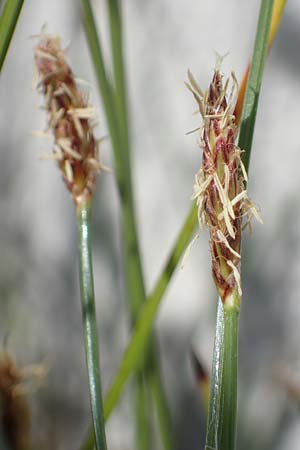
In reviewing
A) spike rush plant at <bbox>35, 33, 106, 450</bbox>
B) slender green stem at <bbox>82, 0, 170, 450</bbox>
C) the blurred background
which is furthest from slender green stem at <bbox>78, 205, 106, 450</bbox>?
the blurred background

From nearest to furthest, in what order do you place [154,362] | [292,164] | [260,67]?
[260,67] → [154,362] → [292,164]

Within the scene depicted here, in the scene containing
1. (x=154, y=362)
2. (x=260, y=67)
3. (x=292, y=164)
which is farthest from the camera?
(x=292, y=164)

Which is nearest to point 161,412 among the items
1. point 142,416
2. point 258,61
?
point 142,416

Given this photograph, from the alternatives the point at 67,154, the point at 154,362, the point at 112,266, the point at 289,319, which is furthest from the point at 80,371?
the point at 67,154

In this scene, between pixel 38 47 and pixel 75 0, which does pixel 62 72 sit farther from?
pixel 75 0

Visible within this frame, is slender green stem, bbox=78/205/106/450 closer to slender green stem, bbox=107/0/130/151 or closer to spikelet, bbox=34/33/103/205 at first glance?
spikelet, bbox=34/33/103/205

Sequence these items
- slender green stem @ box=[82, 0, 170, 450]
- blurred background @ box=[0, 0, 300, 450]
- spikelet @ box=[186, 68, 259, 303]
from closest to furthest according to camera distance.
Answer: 1. spikelet @ box=[186, 68, 259, 303]
2. slender green stem @ box=[82, 0, 170, 450]
3. blurred background @ box=[0, 0, 300, 450]

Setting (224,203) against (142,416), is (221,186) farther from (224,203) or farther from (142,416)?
(142,416)
